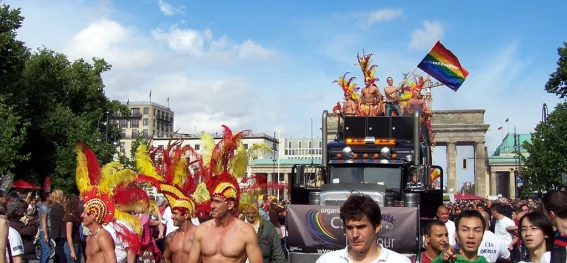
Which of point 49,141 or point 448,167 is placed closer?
point 49,141

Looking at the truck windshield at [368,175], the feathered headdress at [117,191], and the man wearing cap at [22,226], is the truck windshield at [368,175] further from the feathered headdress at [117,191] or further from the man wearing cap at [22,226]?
the feathered headdress at [117,191]

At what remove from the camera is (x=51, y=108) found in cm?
5025

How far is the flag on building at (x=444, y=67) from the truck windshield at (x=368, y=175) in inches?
433

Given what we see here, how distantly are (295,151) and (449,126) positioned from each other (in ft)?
316

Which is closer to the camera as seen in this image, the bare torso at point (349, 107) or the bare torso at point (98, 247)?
the bare torso at point (98, 247)

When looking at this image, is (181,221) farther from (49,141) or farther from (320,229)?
(49,141)

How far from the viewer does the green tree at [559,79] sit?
45219 millimetres

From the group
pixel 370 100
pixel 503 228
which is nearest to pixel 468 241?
pixel 503 228

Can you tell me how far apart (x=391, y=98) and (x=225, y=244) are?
12899 millimetres

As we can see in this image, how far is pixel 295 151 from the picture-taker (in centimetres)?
18338

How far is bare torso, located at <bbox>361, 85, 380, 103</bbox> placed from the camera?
19148 mm

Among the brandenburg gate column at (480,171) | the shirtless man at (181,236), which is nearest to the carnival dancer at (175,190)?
the shirtless man at (181,236)

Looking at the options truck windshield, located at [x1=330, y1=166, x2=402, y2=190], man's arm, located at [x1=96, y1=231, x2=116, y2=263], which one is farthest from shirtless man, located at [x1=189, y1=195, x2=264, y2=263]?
truck windshield, located at [x1=330, y1=166, x2=402, y2=190]

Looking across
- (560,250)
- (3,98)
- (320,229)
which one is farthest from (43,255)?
(3,98)
